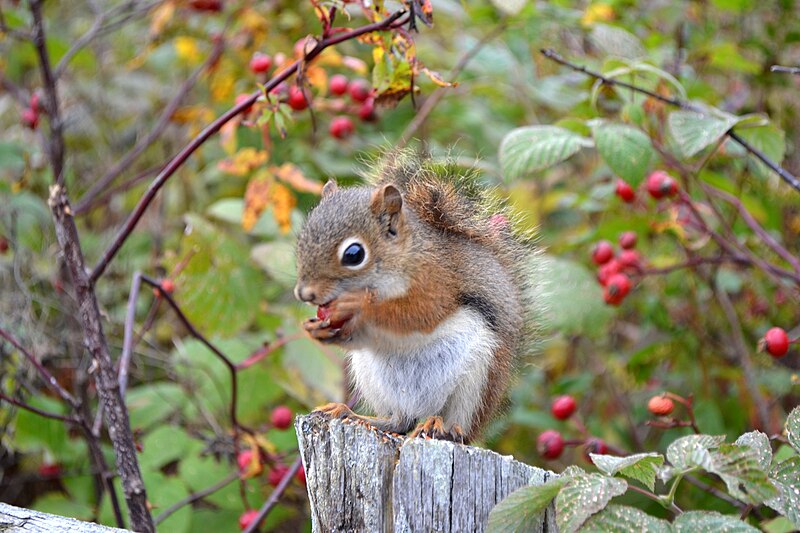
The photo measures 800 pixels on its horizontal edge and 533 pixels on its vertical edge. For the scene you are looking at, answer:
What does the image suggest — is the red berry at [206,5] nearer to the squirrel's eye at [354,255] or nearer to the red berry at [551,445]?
the squirrel's eye at [354,255]

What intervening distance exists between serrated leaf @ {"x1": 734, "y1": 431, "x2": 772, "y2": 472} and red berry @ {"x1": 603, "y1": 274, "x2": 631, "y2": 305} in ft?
3.92

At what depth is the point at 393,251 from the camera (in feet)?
6.26

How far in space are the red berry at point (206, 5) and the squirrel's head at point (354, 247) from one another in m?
1.68

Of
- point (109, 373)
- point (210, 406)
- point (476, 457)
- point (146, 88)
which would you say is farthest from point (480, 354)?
point (146, 88)

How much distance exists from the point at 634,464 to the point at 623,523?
15 centimetres

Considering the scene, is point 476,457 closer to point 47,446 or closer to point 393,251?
point 393,251

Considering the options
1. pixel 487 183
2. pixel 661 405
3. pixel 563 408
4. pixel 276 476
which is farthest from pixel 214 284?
pixel 661 405

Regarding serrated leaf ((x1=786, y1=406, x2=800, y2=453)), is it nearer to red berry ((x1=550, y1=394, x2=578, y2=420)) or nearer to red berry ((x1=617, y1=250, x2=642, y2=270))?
red berry ((x1=550, y1=394, x2=578, y2=420))

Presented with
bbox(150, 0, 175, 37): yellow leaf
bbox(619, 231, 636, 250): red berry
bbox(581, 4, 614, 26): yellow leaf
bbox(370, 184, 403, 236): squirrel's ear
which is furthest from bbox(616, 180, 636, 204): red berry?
bbox(150, 0, 175, 37): yellow leaf

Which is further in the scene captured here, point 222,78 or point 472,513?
point 222,78

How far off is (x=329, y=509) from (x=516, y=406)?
2.04 m

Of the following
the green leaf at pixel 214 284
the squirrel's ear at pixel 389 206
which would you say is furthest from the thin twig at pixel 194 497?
the squirrel's ear at pixel 389 206

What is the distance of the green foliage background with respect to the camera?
2678 mm

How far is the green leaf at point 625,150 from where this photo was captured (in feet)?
6.81
